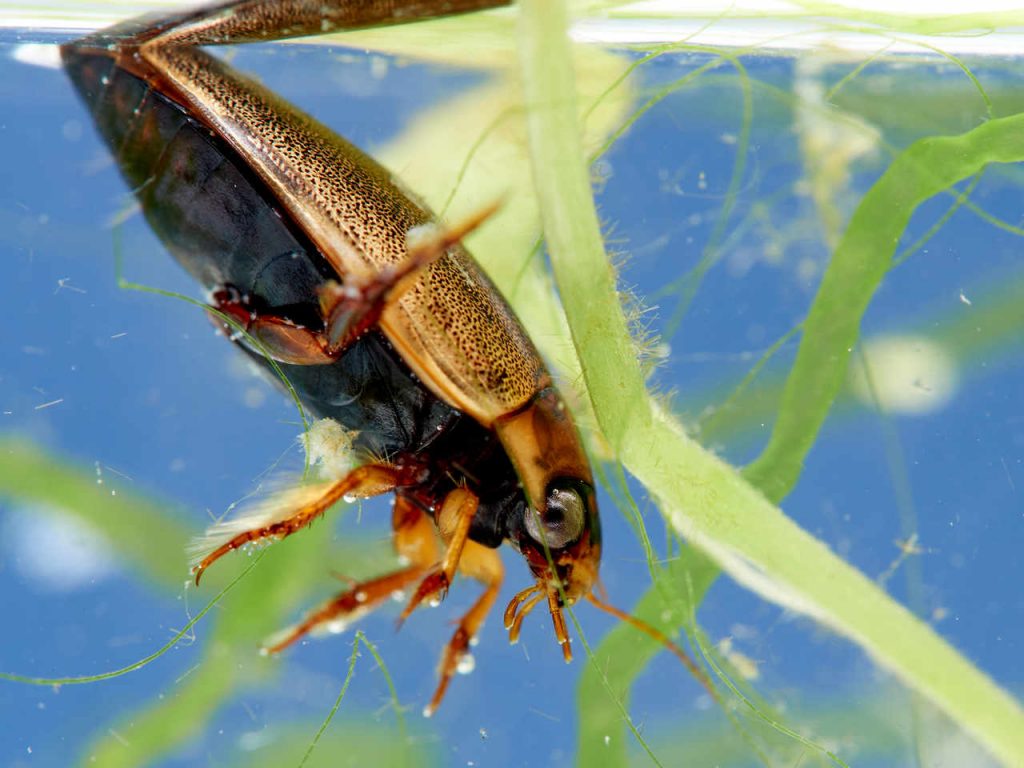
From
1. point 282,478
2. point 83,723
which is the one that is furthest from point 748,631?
point 83,723

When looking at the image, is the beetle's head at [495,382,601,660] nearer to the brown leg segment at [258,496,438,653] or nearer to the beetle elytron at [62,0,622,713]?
the beetle elytron at [62,0,622,713]

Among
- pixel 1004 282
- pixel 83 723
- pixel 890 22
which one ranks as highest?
pixel 890 22

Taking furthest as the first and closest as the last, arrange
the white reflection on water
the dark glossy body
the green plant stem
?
the white reflection on water
the dark glossy body
the green plant stem

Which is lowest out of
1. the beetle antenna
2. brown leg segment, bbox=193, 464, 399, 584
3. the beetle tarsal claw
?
the beetle antenna

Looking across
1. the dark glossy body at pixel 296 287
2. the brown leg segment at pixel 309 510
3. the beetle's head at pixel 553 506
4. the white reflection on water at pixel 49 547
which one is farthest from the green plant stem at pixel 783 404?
the white reflection on water at pixel 49 547

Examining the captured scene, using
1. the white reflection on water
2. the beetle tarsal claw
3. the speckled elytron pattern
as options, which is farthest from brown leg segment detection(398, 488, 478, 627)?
the white reflection on water

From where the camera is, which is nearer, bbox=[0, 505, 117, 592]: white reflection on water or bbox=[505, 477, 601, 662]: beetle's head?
bbox=[505, 477, 601, 662]: beetle's head

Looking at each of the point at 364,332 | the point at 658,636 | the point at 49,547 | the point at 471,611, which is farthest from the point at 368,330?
the point at 49,547

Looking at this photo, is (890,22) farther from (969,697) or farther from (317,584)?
(317,584)
